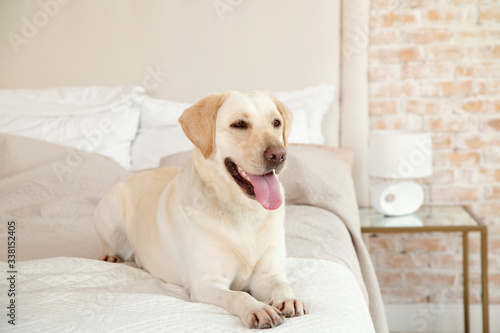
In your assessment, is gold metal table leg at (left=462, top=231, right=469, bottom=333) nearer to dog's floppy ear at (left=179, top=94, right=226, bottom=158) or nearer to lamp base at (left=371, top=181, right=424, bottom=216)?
lamp base at (left=371, top=181, right=424, bottom=216)

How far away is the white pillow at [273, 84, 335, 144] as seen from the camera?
301 cm

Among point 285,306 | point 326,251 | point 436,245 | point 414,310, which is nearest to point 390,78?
point 436,245

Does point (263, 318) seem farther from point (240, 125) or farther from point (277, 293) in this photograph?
point (240, 125)

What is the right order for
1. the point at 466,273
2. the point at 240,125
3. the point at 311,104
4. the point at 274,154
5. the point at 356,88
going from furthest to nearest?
the point at 356,88, the point at 311,104, the point at 466,273, the point at 240,125, the point at 274,154

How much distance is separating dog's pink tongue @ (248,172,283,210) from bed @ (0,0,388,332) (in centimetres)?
25

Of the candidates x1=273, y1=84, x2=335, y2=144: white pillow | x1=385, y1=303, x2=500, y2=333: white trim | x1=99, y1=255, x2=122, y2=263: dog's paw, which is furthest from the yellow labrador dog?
x1=385, y1=303, x2=500, y2=333: white trim

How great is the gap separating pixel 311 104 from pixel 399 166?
59 centimetres

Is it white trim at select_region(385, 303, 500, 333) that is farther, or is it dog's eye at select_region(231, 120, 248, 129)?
white trim at select_region(385, 303, 500, 333)

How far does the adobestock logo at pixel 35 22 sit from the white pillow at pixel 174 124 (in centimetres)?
84

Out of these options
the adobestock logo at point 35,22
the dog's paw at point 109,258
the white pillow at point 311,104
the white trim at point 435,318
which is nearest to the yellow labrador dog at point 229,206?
the dog's paw at point 109,258

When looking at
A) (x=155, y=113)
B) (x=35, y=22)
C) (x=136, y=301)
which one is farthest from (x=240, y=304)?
(x=35, y=22)

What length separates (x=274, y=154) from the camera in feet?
4.59

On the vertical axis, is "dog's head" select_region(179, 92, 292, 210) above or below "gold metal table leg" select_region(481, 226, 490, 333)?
above

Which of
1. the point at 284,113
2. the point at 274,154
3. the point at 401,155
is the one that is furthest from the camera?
the point at 401,155
